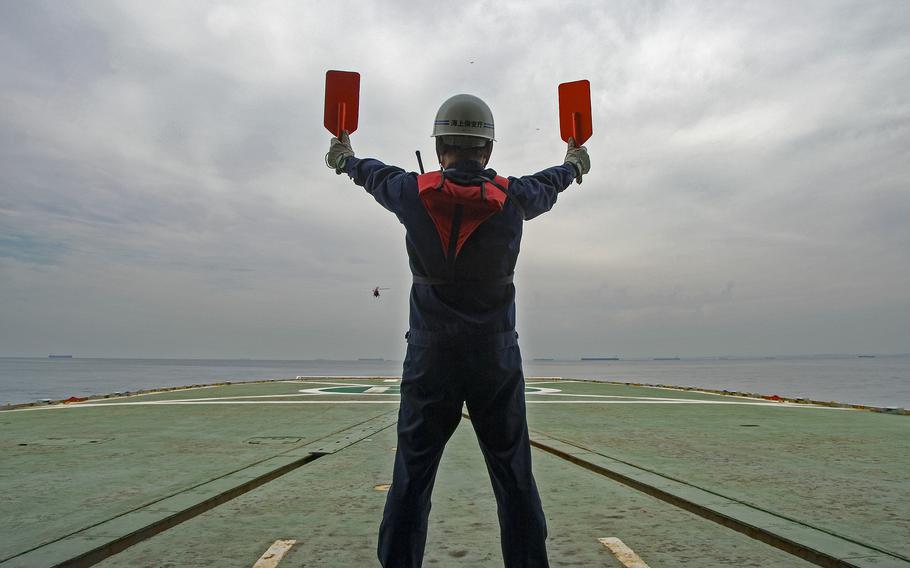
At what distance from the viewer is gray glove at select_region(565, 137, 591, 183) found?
299 cm

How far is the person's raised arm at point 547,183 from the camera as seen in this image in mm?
2598

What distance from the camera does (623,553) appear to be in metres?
3.30

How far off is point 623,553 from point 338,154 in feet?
8.50

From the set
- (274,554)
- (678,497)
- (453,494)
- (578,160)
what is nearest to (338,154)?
(578,160)

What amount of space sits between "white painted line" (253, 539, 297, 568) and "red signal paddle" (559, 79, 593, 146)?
8.83ft

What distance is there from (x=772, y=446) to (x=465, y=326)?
19.7 feet

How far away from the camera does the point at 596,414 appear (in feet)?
35.4

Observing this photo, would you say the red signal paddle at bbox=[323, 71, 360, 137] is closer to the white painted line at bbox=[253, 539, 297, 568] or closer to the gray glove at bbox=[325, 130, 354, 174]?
the gray glove at bbox=[325, 130, 354, 174]

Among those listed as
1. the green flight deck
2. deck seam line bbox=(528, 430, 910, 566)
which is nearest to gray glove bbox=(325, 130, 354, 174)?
the green flight deck

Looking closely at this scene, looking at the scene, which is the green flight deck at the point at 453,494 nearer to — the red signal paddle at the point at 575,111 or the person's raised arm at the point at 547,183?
the person's raised arm at the point at 547,183

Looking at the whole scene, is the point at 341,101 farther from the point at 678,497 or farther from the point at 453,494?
the point at 678,497

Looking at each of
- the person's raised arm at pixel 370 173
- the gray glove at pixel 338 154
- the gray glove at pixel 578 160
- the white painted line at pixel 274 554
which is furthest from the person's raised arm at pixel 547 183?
Answer: the white painted line at pixel 274 554

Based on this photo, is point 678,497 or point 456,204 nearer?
point 456,204

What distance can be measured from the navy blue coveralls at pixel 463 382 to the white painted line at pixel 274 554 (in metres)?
0.97
